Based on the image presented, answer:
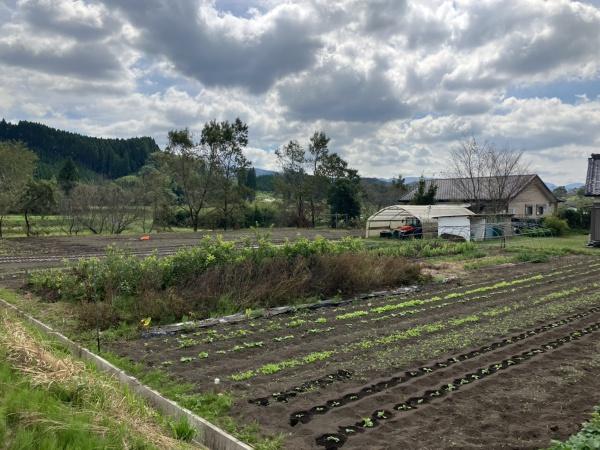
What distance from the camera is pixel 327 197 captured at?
4259 centimetres

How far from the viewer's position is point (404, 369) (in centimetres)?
553

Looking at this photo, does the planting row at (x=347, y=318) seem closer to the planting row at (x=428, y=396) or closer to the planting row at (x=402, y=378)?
the planting row at (x=402, y=378)

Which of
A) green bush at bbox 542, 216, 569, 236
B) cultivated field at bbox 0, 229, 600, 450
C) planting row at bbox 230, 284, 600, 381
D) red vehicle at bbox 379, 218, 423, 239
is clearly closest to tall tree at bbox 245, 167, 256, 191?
red vehicle at bbox 379, 218, 423, 239

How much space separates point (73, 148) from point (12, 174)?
200 ft

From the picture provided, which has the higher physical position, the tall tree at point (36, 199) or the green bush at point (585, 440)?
the tall tree at point (36, 199)

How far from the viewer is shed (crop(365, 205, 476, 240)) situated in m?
26.5

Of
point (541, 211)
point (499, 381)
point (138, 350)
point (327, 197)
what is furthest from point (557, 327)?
point (541, 211)

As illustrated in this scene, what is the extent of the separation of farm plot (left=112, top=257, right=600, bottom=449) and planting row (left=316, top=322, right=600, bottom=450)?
0.01m

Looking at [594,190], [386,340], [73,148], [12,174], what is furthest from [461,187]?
[73,148]

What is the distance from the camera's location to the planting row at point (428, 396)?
3879 millimetres

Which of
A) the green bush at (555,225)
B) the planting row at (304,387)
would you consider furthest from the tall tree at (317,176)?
the planting row at (304,387)

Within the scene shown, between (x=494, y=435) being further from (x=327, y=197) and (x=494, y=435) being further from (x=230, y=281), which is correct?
(x=327, y=197)

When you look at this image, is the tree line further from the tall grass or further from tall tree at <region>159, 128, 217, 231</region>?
the tall grass

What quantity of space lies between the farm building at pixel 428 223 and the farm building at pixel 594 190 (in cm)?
547
